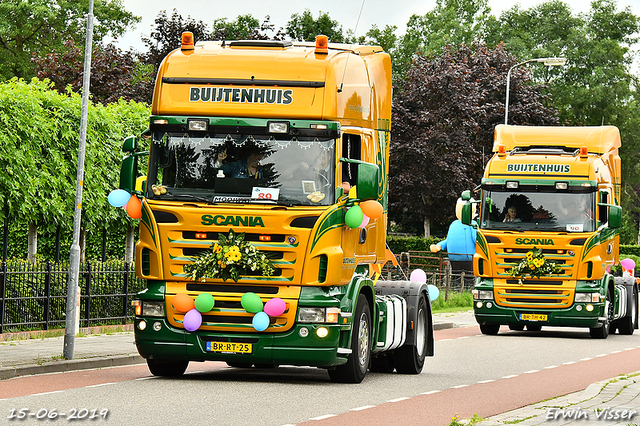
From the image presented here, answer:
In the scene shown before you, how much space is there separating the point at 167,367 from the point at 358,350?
246 cm

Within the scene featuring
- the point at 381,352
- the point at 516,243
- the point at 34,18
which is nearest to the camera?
the point at 381,352

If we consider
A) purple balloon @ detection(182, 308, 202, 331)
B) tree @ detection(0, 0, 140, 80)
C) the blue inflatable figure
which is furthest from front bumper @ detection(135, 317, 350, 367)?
tree @ detection(0, 0, 140, 80)

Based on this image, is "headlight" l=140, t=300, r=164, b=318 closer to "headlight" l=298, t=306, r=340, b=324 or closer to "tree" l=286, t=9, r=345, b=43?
"headlight" l=298, t=306, r=340, b=324

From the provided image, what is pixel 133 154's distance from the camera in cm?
1379

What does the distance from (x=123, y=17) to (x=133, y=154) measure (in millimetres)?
48385

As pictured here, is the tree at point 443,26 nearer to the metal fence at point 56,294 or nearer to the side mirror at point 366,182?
the metal fence at point 56,294

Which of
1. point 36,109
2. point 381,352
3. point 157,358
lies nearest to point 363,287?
point 381,352

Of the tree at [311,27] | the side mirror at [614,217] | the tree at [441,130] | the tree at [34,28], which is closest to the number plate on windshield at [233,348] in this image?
the side mirror at [614,217]

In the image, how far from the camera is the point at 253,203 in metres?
13.1

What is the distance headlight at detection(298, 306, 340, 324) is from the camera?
43.1 ft

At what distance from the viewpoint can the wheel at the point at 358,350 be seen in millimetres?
13883

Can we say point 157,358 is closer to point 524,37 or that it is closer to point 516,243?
point 516,243

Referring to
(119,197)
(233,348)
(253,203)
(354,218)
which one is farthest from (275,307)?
(119,197)

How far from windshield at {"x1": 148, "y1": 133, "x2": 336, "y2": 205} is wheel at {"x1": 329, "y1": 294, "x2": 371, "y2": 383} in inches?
65.2
